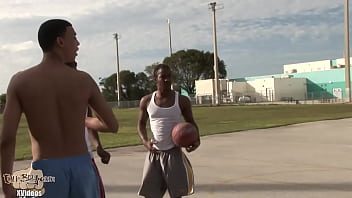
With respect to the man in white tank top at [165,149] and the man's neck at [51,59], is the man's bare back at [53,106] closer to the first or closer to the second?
the man's neck at [51,59]

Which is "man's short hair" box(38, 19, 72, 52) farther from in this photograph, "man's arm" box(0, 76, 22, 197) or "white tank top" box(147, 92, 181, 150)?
"white tank top" box(147, 92, 181, 150)

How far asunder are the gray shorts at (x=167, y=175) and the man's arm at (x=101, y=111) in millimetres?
2094

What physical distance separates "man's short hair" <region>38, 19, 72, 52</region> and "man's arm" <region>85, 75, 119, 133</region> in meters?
0.35

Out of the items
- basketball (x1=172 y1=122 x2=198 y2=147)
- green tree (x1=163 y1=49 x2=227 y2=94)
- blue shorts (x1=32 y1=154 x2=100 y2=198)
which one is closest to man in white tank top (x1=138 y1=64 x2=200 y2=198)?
basketball (x1=172 y1=122 x2=198 y2=147)

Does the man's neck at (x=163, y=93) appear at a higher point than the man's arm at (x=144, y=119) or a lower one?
higher

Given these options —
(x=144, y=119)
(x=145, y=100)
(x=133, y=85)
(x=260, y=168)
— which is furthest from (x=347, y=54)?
(x=145, y=100)

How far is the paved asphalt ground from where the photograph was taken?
8375 millimetres

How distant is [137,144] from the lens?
17562 mm

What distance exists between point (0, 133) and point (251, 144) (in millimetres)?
13233

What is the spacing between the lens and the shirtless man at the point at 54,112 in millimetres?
3238

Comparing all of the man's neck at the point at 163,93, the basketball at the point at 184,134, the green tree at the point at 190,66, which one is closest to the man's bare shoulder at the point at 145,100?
the man's neck at the point at 163,93

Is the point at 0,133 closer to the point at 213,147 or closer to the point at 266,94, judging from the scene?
the point at 213,147

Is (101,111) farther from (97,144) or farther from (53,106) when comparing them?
(97,144)

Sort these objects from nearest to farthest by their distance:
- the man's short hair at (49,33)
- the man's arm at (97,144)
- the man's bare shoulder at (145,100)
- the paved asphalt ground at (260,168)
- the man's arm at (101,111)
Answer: the man's short hair at (49,33)
the man's arm at (101,111)
the man's arm at (97,144)
the man's bare shoulder at (145,100)
the paved asphalt ground at (260,168)
